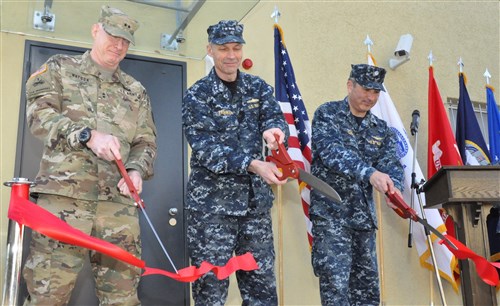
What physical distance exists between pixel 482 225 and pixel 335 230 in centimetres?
75

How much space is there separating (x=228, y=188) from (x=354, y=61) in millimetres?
2454

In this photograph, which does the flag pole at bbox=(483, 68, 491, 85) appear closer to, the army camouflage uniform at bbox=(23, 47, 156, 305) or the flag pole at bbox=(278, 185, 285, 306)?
the flag pole at bbox=(278, 185, 285, 306)

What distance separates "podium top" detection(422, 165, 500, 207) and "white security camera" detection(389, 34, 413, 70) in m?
1.89

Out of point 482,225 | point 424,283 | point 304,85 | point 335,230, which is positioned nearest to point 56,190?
point 335,230

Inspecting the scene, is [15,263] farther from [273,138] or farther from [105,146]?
[273,138]

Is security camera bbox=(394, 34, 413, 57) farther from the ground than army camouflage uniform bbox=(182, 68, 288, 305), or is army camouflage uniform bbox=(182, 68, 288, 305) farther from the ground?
security camera bbox=(394, 34, 413, 57)

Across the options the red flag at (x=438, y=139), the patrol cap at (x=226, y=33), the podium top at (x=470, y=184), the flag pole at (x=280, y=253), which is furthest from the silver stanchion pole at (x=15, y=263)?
the red flag at (x=438, y=139)

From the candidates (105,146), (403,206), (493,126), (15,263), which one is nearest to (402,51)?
(493,126)

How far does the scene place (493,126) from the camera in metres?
4.20

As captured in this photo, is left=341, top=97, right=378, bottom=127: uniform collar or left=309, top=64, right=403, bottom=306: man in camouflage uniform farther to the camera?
left=341, top=97, right=378, bottom=127: uniform collar

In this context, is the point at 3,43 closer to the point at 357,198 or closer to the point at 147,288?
the point at 147,288

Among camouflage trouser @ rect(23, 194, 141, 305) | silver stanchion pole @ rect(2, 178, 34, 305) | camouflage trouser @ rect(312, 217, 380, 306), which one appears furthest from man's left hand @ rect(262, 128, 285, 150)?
silver stanchion pole @ rect(2, 178, 34, 305)

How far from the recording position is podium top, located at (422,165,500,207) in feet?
7.95

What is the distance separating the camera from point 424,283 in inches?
154
